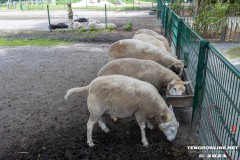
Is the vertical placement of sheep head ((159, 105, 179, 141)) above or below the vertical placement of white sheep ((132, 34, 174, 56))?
below

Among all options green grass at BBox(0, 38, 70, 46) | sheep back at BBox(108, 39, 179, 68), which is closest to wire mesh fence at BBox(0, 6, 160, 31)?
green grass at BBox(0, 38, 70, 46)

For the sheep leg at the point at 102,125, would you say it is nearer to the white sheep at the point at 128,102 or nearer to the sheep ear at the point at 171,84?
the white sheep at the point at 128,102

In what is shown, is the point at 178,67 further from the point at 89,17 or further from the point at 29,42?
the point at 89,17

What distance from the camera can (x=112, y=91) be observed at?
13.5 ft

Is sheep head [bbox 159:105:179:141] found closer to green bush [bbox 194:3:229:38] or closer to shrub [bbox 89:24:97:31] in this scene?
green bush [bbox 194:3:229:38]

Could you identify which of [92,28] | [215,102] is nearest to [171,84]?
[215,102]

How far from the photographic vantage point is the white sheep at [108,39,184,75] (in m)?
5.97

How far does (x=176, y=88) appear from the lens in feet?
15.9

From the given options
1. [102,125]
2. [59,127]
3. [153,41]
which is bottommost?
[59,127]

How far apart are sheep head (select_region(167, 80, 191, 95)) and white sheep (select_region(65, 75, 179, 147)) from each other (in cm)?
67

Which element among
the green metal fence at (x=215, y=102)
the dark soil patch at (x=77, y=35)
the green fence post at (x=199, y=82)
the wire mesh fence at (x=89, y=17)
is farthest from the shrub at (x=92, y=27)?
the green fence post at (x=199, y=82)

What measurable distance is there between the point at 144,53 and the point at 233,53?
5251mm

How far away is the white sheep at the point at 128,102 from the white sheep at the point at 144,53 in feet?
6.15

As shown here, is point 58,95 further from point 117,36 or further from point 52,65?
point 117,36
